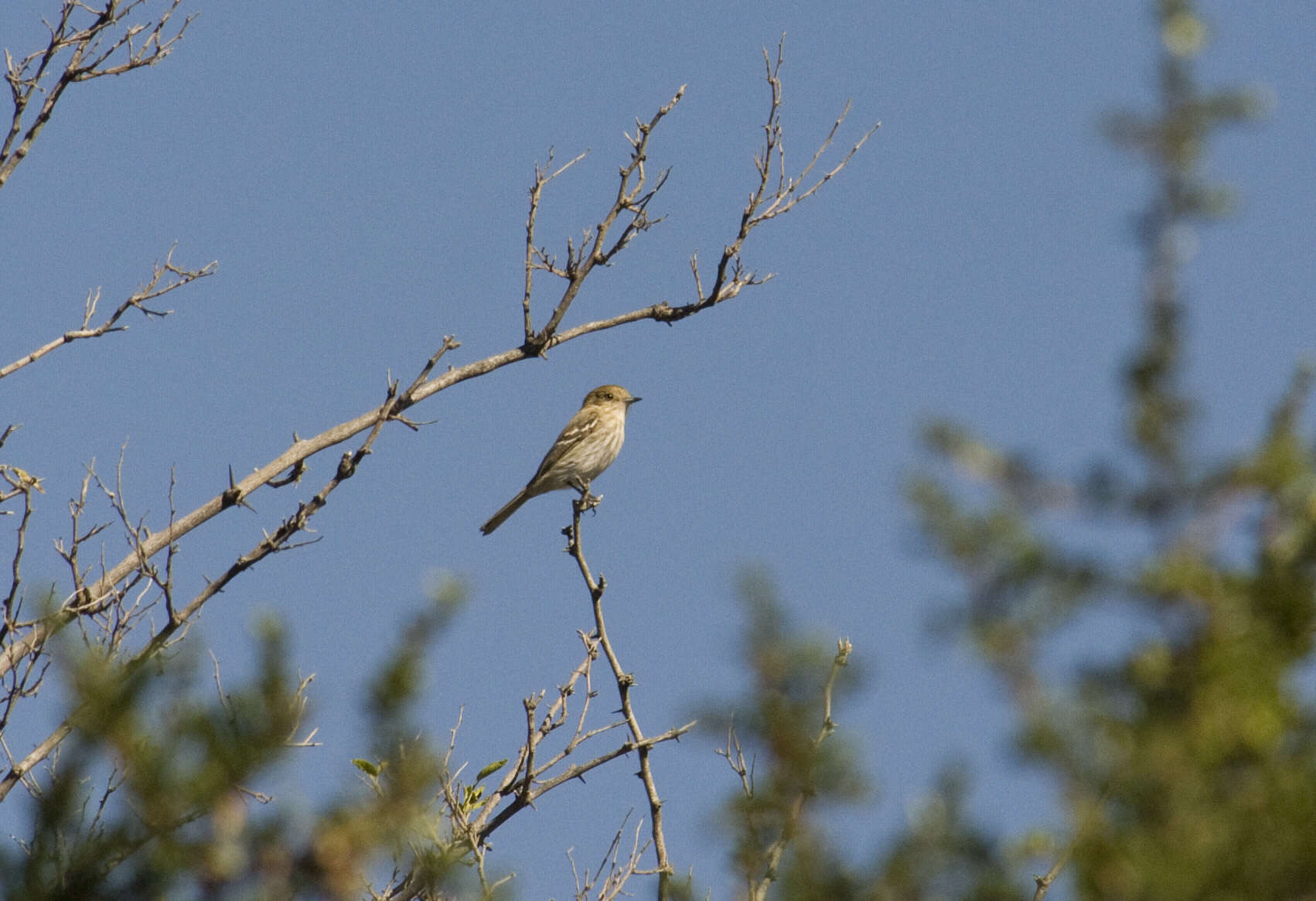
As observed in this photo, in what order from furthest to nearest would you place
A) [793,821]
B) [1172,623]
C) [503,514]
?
[503,514] → [793,821] → [1172,623]

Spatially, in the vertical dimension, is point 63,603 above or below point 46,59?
below

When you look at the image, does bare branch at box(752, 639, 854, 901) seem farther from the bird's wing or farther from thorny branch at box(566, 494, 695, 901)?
the bird's wing

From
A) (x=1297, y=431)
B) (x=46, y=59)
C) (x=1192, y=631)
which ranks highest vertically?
(x=46, y=59)

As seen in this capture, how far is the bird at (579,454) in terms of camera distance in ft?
46.2

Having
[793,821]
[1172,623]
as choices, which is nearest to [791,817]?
[793,821]

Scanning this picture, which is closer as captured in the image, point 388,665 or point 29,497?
point 388,665

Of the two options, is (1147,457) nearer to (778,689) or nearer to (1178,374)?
(1178,374)

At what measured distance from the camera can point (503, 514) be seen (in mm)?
14109

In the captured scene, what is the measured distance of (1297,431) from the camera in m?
2.92

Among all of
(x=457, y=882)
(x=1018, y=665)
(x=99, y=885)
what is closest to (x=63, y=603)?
(x=457, y=882)

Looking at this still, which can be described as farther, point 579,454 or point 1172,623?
point 579,454

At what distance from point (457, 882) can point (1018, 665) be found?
2650 millimetres

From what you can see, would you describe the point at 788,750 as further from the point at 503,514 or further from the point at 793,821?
the point at 503,514

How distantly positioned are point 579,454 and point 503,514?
923 millimetres
